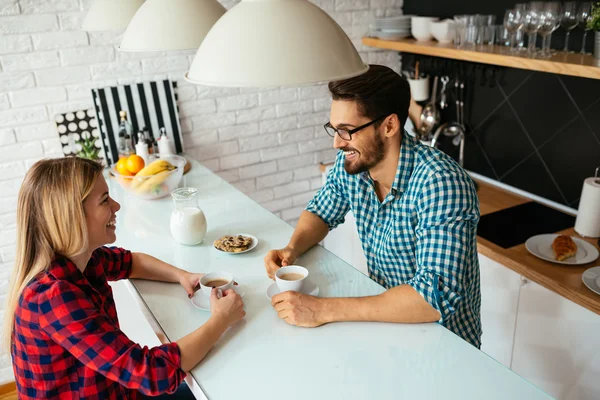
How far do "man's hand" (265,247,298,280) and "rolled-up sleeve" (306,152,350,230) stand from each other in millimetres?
270

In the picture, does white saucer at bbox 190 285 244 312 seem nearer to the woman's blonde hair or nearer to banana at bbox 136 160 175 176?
the woman's blonde hair

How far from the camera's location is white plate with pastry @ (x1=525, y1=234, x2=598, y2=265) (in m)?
2.03

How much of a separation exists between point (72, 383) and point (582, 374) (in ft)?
5.79

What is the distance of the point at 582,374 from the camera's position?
6.50ft

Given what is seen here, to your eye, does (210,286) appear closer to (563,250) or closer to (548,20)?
(563,250)

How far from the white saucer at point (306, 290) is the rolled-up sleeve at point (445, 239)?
0.26 meters

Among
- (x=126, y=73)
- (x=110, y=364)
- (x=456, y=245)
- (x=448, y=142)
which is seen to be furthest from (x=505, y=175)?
(x=110, y=364)

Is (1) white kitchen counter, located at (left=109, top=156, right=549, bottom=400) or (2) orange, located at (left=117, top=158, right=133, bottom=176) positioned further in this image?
(2) orange, located at (left=117, top=158, right=133, bottom=176)

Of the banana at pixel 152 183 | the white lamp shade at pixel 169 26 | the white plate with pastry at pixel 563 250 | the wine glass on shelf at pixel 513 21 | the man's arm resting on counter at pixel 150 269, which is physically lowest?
the white plate with pastry at pixel 563 250

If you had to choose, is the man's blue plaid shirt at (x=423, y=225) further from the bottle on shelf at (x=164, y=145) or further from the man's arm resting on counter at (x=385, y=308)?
the bottle on shelf at (x=164, y=145)

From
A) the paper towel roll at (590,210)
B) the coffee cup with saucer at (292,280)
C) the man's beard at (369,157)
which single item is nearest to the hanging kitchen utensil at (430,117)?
the paper towel roll at (590,210)

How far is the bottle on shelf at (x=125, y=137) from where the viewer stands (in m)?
2.65

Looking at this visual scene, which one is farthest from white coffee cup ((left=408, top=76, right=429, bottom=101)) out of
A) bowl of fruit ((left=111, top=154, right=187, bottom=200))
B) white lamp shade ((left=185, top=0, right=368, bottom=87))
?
white lamp shade ((left=185, top=0, right=368, bottom=87))

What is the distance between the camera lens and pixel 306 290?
1478 millimetres
